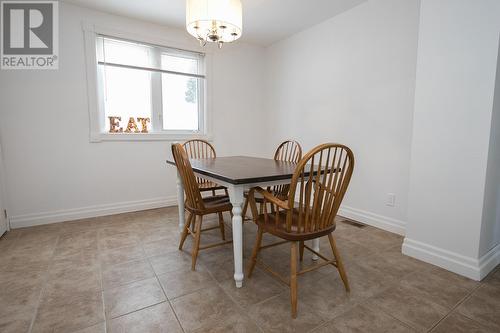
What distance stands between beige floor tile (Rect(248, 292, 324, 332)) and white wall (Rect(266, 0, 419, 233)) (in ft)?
5.21

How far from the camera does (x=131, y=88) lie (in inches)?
125

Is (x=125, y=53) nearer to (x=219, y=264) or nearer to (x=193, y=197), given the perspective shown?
(x=193, y=197)

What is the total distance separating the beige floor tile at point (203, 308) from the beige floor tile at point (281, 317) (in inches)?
5.1

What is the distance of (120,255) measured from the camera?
2047mm

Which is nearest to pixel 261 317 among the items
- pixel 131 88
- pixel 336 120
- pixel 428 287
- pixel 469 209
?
pixel 428 287

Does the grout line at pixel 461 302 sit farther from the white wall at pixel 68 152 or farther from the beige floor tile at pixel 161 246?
the white wall at pixel 68 152

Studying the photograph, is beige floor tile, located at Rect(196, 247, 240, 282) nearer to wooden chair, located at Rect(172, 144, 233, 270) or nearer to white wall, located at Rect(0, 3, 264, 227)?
wooden chair, located at Rect(172, 144, 233, 270)

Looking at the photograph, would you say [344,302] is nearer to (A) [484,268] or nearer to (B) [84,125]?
(A) [484,268]

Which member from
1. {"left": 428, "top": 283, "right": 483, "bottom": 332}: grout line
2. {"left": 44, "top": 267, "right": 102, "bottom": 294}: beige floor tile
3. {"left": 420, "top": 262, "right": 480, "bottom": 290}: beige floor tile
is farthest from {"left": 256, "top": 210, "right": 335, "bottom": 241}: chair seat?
{"left": 44, "top": 267, "right": 102, "bottom": 294}: beige floor tile

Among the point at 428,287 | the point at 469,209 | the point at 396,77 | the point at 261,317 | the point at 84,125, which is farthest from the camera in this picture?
the point at 84,125

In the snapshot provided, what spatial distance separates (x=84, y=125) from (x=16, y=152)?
2.16 ft

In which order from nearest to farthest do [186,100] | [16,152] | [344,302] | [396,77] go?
[344,302], [396,77], [16,152], [186,100]

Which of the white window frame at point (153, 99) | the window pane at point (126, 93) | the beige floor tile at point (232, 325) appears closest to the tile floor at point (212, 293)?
the beige floor tile at point (232, 325)

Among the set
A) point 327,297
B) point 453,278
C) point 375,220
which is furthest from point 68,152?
point 453,278
